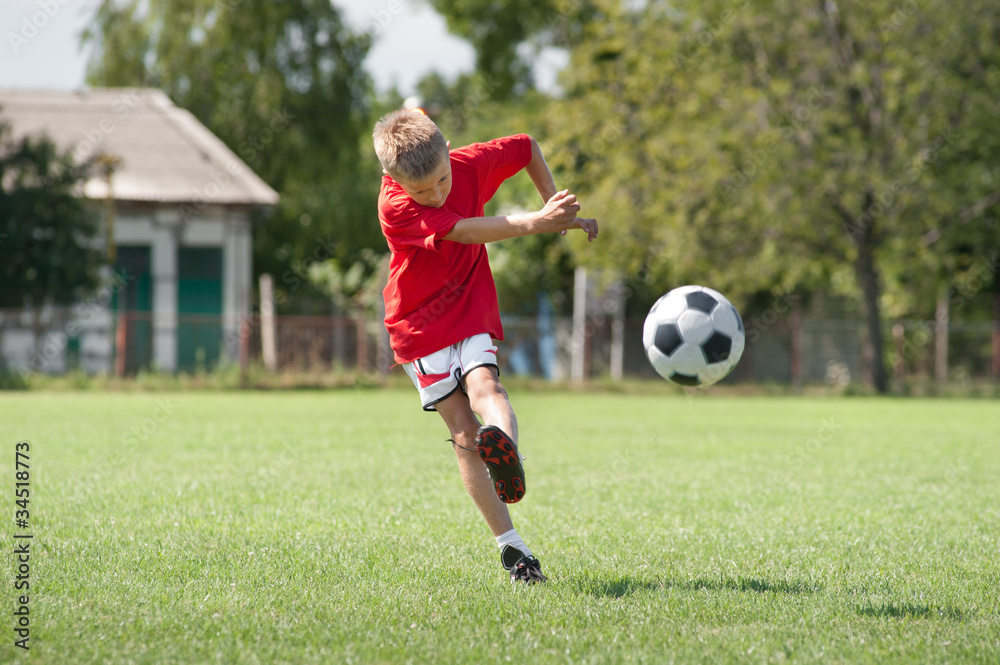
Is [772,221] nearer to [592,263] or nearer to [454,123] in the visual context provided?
[592,263]

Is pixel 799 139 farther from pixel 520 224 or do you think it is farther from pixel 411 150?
pixel 411 150

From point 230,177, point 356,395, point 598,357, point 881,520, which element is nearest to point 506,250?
point 598,357

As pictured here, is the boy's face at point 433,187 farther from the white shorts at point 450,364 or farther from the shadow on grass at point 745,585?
the shadow on grass at point 745,585

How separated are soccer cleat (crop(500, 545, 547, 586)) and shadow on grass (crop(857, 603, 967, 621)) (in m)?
1.29

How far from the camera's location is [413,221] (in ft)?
13.1

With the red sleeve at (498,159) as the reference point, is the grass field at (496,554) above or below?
below

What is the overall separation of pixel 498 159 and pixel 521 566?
185 cm

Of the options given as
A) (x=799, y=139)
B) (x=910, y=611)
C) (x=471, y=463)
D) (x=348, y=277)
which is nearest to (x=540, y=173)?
(x=471, y=463)

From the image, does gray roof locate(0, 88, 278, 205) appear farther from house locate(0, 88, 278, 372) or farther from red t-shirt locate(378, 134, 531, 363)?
red t-shirt locate(378, 134, 531, 363)

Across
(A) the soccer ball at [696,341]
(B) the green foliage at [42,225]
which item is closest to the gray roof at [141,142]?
(B) the green foliage at [42,225]

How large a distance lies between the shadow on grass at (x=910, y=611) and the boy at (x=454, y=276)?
4.32 feet

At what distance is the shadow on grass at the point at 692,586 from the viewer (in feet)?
12.8

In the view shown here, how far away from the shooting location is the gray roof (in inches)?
889

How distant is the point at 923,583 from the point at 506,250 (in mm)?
24419
